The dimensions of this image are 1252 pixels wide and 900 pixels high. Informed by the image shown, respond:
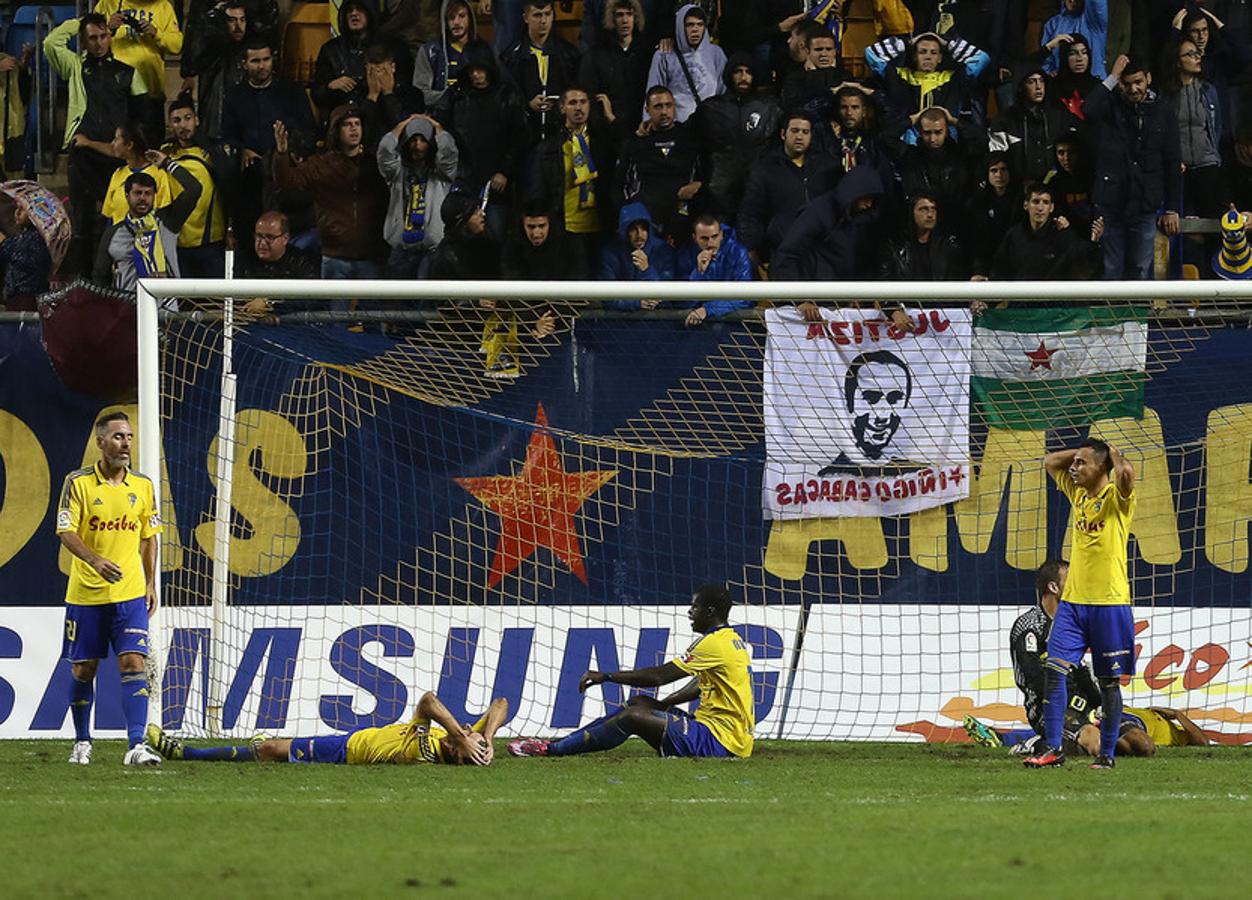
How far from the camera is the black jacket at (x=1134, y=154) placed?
44.3ft

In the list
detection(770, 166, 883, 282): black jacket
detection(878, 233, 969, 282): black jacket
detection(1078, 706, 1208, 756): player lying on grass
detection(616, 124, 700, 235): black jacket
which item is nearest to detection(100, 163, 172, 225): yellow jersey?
detection(616, 124, 700, 235): black jacket

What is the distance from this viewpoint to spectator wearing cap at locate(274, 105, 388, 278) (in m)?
13.7

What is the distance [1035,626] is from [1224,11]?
21.2 feet

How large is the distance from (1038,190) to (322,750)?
6144mm

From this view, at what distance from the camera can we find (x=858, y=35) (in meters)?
15.6

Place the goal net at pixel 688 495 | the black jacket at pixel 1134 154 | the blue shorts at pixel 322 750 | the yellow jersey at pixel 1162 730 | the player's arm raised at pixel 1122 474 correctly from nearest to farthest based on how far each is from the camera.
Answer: the player's arm raised at pixel 1122 474 → the blue shorts at pixel 322 750 → the yellow jersey at pixel 1162 730 → the goal net at pixel 688 495 → the black jacket at pixel 1134 154

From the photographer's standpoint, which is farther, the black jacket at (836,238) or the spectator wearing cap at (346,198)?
the spectator wearing cap at (346,198)

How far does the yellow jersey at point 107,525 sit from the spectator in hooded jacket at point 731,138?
5083 millimetres

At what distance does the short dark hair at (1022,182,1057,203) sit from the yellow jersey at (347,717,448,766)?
5.63 m

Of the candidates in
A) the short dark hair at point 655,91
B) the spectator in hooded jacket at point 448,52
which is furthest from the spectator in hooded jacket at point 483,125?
the short dark hair at point 655,91

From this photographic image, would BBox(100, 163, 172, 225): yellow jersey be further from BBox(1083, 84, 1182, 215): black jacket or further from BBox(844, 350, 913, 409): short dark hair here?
BBox(1083, 84, 1182, 215): black jacket

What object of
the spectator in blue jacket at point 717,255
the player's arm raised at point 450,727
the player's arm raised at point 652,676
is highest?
the spectator in blue jacket at point 717,255

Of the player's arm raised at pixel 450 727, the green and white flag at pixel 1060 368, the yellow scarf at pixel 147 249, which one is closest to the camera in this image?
the player's arm raised at pixel 450 727

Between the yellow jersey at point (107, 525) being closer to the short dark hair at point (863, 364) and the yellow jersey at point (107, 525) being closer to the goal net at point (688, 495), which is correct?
the goal net at point (688, 495)
